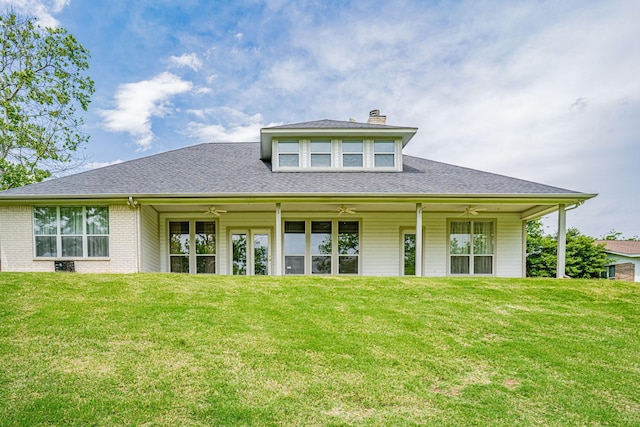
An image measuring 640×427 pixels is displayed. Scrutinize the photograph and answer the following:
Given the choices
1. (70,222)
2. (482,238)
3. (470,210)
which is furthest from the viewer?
(482,238)

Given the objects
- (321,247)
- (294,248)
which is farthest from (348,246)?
(294,248)

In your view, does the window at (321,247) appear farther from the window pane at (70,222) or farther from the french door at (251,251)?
the window pane at (70,222)

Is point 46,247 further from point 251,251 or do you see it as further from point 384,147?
point 384,147

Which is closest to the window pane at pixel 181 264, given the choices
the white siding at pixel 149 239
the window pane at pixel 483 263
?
the white siding at pixel 149 239

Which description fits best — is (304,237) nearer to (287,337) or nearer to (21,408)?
(287,337)

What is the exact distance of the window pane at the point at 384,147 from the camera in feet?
44.0

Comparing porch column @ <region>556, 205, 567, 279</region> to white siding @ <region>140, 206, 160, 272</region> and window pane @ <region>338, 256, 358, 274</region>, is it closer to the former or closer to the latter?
window pane @ <region>338, 256, 358, 274</region>

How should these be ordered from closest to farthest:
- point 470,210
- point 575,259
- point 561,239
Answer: point 561,239
point 470,210
point 575,259

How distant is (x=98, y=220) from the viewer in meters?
11.2

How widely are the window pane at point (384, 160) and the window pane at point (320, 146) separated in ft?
5.97

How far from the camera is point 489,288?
361 inches

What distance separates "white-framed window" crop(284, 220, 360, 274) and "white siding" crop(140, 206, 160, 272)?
445 cm

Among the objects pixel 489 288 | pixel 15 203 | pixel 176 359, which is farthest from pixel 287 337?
pixel 15 203

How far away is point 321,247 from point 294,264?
1141mm
